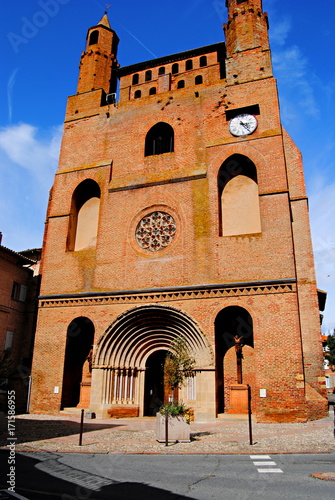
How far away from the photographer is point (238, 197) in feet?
67.4

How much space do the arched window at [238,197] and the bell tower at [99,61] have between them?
418 inches

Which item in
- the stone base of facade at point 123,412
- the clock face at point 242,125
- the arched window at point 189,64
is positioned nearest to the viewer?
the stone base of facade at point 123,412

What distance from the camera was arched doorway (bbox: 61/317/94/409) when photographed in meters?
20.0

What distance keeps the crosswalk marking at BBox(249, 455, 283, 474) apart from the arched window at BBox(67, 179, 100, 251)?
15379 millimetres

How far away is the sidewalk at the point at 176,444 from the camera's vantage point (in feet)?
33.9

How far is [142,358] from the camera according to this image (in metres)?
19.9

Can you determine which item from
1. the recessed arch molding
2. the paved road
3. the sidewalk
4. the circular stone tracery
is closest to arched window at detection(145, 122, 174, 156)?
the circular stone tracery

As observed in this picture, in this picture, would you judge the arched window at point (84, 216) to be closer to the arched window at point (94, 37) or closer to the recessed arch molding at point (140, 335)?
the recessed arch molding at point (140, 335)

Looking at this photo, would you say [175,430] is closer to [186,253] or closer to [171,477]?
[171,477]

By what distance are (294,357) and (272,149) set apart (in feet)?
32.2

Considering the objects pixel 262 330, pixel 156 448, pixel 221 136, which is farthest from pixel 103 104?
pixel 156 448

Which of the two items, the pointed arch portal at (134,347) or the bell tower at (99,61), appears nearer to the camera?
the pointed arch portal at (134,347)

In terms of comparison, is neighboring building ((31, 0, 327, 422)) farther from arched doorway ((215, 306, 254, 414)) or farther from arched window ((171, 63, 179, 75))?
arched window ((171, 63, 179, 75))

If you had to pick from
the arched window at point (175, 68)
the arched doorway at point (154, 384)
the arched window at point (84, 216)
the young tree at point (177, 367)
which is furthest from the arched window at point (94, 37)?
the young tree at point (177, 367)
